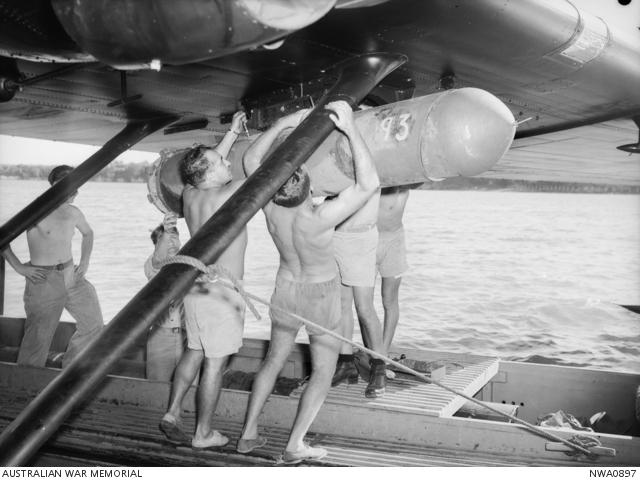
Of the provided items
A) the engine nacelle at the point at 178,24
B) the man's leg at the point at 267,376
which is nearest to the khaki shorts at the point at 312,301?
the man's leg at the point at 267,376

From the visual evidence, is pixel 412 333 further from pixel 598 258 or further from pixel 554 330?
pixel 598 258

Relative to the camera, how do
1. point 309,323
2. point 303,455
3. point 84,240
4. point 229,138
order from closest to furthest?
1. point 309,323
2. point 303,455
3. point 229,138
4. point 84,240

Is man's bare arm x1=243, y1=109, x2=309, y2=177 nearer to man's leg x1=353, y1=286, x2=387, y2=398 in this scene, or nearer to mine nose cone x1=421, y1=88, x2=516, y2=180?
mine nose cone x1=421, y1=88, x2=516, y2=180

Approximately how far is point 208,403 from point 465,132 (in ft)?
7.72

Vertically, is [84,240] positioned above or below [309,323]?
below

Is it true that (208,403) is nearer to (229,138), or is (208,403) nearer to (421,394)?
(421,394)

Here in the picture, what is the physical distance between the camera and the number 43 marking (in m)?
3.00

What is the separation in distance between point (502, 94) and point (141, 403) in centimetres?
420

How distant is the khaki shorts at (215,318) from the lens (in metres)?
3.55

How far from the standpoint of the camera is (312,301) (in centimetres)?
338

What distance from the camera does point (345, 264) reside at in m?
4.32

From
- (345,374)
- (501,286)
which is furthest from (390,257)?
(501,286)

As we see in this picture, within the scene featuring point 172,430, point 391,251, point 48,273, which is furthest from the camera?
point 48,273

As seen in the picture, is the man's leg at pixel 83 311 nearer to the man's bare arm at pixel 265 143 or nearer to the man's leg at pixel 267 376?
the man's leg at pixel 267 376
